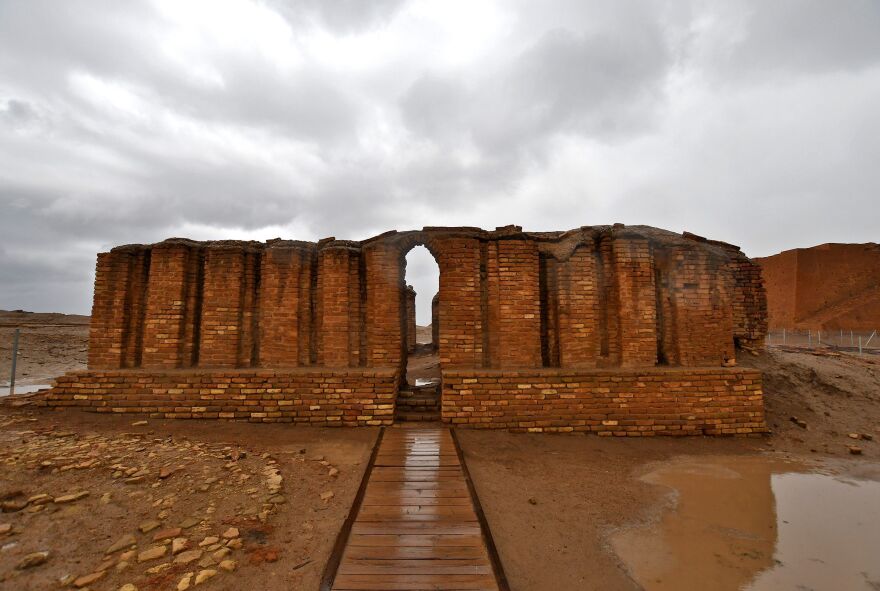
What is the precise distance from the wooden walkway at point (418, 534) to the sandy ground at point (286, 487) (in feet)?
0.62

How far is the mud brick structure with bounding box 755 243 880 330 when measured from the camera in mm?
26875

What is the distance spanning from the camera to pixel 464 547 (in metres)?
2.73

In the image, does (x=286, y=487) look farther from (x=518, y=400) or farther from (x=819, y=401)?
(x=819, y=401)

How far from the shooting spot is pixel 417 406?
633 centimetres

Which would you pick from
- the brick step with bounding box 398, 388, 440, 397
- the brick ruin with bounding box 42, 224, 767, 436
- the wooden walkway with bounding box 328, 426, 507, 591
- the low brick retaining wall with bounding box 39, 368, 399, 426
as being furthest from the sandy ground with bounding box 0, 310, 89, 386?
the wooden walkway with bounding box 328, 426, 507, 591

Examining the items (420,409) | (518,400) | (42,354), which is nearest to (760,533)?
(518,400)

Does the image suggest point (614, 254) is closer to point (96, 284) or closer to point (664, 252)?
point (664, 252)

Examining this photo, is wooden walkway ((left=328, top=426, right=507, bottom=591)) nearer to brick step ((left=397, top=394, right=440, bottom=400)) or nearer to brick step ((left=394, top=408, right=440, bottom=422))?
brick step ((left=394, top=408, right=440, bottom=422))

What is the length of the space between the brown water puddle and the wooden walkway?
44.6 inches

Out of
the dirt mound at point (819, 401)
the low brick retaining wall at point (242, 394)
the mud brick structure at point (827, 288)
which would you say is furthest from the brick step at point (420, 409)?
the mud brick structure at point (827, 288)

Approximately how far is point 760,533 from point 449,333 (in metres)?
4.21

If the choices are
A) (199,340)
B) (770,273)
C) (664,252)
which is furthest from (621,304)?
(770,273)

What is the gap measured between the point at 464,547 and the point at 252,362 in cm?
534

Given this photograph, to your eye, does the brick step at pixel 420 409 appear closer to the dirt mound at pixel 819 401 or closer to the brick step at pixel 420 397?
the brick step at pixel 420 397
